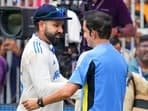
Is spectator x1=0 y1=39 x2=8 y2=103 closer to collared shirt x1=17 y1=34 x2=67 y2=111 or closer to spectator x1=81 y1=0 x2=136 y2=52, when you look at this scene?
spectator x1=81 y1=0 x2=136 y2=52

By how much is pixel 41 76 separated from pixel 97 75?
2.65 ft

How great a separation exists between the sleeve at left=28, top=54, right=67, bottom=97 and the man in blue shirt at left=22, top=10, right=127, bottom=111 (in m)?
0.52

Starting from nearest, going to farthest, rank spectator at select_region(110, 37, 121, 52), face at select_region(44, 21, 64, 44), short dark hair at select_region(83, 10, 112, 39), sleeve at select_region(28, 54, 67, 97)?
short dark hair at select_region(83, 10, 112, 39)
sleeve at select_region(28, 54, 67, 97)
face at select_region(44, 21, 64, 44)
spectator at select_region(110, 37, 121, 52)

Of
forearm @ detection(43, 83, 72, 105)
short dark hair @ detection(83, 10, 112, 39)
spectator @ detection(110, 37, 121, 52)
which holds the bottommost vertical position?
forearm @ detection(43, 83, 72, 105)

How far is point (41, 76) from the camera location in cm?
577

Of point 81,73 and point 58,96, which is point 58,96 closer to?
point 58,96

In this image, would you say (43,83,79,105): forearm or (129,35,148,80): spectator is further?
(129,35,148,80): spectator

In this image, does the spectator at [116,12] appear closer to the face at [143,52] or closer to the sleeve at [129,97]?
the face at [143,52]

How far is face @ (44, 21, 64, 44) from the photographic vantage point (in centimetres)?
595

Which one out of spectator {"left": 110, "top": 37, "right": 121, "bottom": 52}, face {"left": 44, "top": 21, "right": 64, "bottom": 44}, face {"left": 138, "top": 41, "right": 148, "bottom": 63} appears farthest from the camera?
spectator {"left": 110, "top": 37, "right": 121, "bottom": 52}

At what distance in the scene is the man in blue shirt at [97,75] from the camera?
5.09 metres

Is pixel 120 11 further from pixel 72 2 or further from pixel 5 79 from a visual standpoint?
pixel 5 79

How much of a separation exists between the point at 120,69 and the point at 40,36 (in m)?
1.05

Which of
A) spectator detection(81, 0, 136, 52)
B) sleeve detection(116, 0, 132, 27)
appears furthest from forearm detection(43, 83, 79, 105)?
sleeve detection(116, 0, 132, 27)
